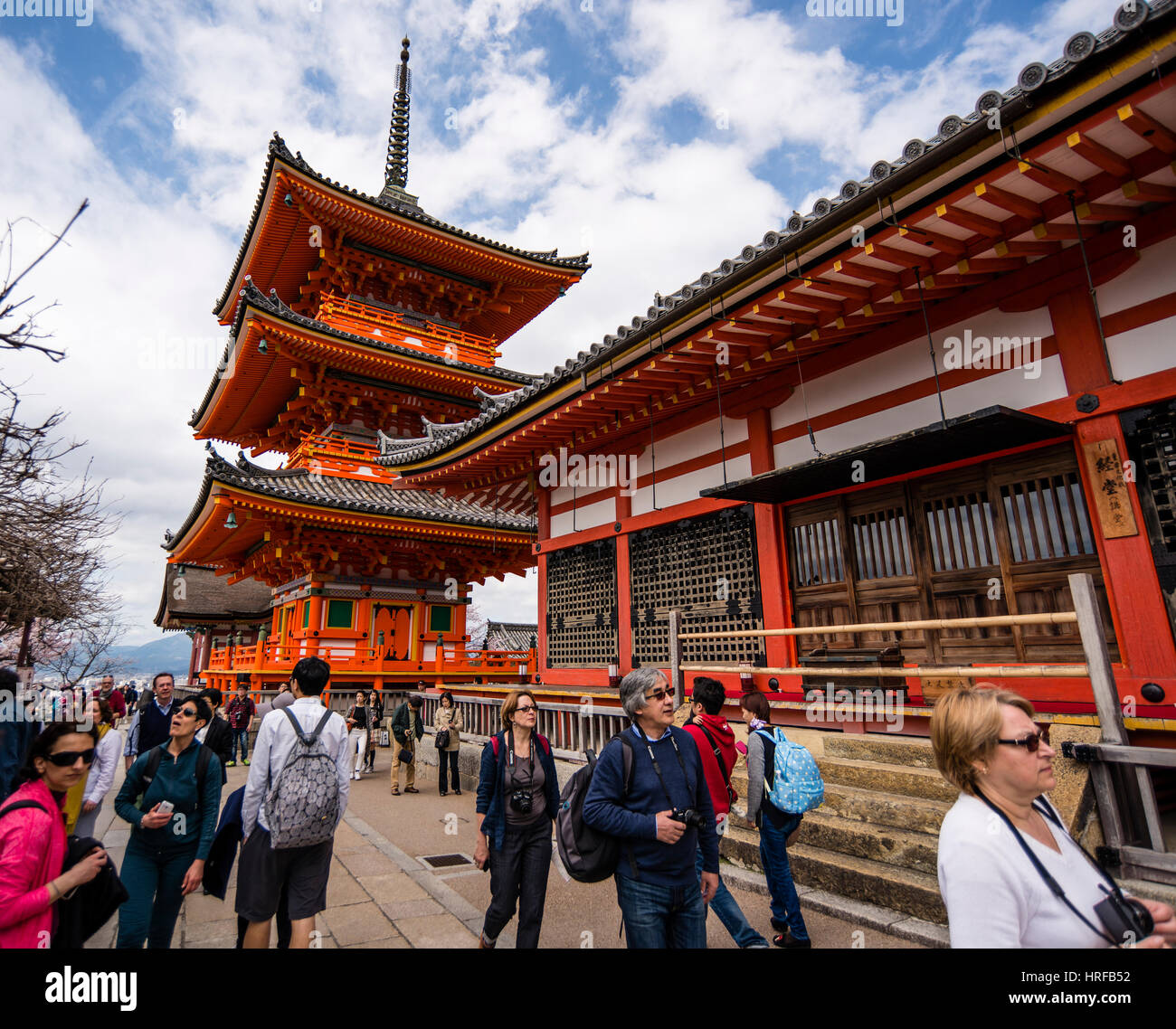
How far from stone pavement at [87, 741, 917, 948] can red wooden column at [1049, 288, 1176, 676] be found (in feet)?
9.98

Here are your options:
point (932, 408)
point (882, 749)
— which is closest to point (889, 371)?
point (932, 408)

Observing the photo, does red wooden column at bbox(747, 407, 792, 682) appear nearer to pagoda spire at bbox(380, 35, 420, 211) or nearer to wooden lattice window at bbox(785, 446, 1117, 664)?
wooden lattice window at bbox(785, 446, 1117, 664)

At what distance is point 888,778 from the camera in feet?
16.9

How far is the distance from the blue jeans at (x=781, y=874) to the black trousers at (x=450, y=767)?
686 cm

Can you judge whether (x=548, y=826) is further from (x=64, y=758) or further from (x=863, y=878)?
(x=64, y=758)

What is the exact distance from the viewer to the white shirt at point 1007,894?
159 centimetres

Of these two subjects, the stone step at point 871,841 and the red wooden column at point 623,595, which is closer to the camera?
the stone step at point 871,841

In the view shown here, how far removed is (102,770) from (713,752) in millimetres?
4373

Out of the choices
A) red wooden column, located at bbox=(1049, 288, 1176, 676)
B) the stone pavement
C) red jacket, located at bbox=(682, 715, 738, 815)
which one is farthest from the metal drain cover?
red wooden column, located at bbox=(1049, 288, 1176, 676)

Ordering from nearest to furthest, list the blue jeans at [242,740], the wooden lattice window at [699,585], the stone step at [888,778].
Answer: the stone step at [888,778], the wooden lattice window at [699,585], the blue jeans at [242,740]
